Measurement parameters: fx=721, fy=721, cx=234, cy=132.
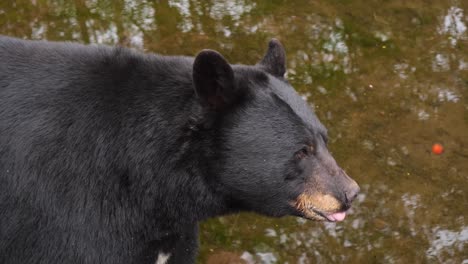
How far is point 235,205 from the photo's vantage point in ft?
10.2

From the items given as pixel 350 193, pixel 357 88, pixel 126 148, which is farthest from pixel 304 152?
pixel 357 88

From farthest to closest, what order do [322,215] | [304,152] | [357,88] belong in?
[357,88] < [322,215] < [304,152]

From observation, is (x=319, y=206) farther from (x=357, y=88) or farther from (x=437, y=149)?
(x=357, y=88)

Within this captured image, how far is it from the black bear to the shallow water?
48.4 inches

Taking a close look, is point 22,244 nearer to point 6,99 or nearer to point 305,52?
point 6,99

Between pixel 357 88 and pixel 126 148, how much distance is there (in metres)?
2.65

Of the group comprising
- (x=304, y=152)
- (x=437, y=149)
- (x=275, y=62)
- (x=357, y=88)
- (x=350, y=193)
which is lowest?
(x=437, y=149)

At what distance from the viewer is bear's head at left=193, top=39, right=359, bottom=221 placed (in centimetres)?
290

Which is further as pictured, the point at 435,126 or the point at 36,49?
the point at 435,126

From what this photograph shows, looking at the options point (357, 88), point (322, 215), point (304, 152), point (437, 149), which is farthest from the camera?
point (357, 88)

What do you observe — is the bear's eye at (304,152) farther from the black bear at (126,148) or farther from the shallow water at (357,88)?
the shallow water at (357,88)

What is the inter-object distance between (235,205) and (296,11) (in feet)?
10.00

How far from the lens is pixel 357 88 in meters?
5.19

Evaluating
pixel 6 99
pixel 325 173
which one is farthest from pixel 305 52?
pixel 6 99
